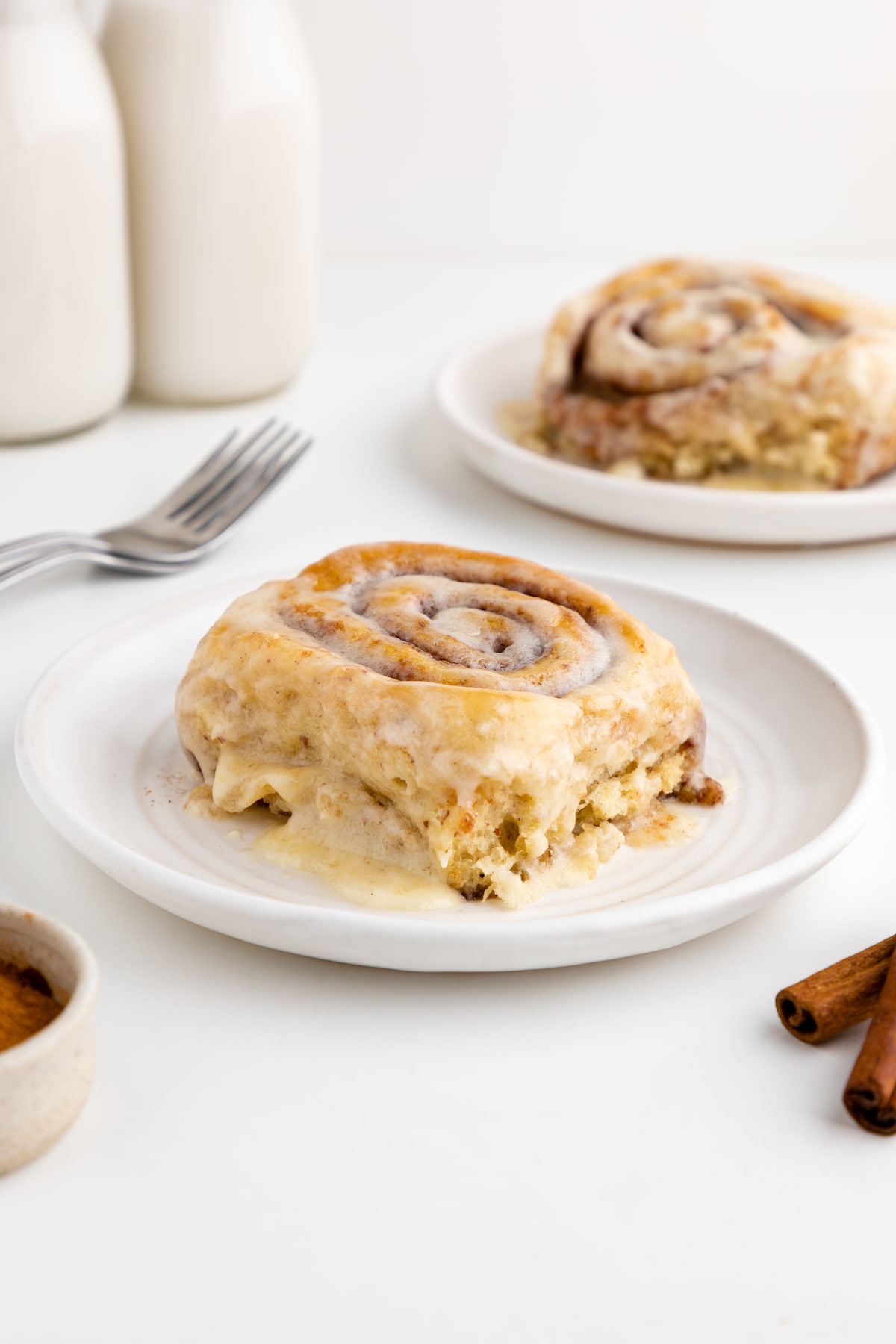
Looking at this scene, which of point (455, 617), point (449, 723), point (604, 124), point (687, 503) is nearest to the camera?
point (449, 723)

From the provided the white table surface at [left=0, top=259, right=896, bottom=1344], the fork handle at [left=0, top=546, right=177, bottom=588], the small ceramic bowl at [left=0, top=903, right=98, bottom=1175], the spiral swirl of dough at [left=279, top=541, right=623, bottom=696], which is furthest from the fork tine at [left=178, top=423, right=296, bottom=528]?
the small ceramic bowl at [left=0, top=903, right=98, bottom=1175]

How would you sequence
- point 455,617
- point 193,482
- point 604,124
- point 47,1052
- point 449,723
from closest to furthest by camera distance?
1. point 47,1052
2. point 449,723
3. point 455,617
4. point 193,482
5. point 604,124

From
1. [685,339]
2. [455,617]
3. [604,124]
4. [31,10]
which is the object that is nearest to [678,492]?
[685,339]

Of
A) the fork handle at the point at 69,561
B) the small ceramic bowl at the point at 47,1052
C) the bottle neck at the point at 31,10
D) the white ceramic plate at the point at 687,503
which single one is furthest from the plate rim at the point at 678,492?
the small ceramic bowl at the point at 47,1052

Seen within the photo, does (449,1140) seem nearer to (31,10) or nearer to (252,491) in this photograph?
(252,491)

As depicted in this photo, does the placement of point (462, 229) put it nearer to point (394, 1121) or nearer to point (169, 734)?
point (169, 734)

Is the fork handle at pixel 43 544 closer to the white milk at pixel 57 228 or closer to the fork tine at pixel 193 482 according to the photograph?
the fork tine at pixel 193 482

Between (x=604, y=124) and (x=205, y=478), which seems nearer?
(x=205, y=478)
